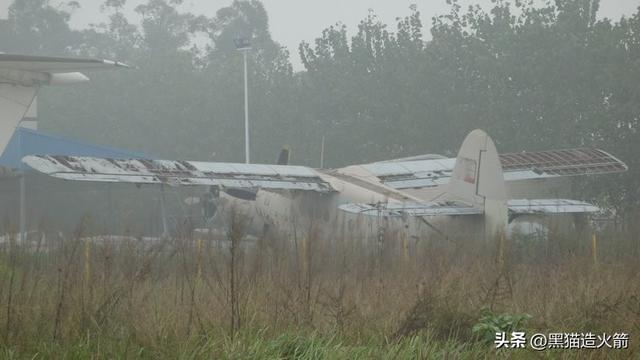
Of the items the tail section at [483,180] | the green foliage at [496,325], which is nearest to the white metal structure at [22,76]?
the green foliage at [496,325]

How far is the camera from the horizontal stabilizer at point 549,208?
50.8 feet

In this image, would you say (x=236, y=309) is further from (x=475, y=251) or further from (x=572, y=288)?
(x=475, y=251)

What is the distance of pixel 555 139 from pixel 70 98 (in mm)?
29654

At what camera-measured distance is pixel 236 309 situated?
693cm

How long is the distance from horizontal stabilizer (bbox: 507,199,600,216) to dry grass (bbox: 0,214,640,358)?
16.0 ft

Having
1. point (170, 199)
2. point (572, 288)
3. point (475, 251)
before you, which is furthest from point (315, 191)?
point (170, 199)

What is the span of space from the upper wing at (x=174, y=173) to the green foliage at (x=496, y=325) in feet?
31.7

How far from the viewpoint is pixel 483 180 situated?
15.2 m

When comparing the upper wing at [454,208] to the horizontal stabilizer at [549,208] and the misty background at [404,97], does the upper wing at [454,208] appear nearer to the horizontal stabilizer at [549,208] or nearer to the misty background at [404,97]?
the horizontal stabilizer at [549,208]

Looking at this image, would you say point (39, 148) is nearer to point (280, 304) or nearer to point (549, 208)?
point (549, 208)

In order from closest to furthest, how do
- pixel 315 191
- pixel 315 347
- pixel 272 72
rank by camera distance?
pixel 315 347 → pixel 315 191 → pixel 272 72

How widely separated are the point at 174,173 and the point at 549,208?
6741 mm

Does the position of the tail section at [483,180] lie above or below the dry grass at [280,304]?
above

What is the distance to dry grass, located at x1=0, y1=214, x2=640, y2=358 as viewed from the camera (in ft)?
20.5
